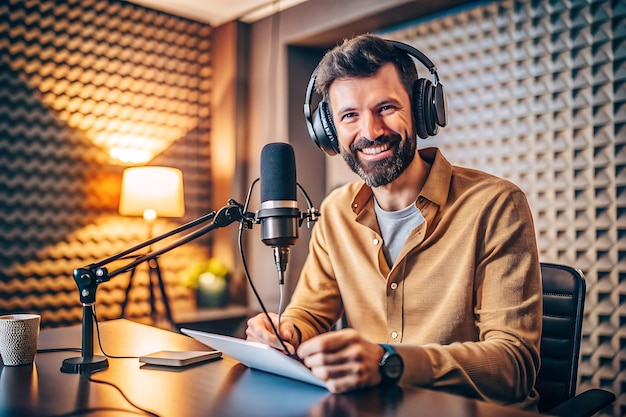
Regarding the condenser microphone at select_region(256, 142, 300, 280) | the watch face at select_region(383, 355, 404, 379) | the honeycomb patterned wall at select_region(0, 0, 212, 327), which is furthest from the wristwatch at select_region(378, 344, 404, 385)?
the honeycomb patterned wall at select_region(0, 0, 212, 327)

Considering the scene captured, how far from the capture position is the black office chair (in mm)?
1303

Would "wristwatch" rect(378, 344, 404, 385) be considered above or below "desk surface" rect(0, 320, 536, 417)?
above

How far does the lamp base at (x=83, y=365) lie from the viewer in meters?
1.09

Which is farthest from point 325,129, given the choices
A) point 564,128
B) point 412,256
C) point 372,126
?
point 564,128

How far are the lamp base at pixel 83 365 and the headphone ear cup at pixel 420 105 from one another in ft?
3.01

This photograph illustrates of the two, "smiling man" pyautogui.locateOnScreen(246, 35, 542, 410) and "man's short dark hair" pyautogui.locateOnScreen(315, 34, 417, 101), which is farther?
"man's short dark hair" pyautogui.locateOnScreen(315, 34, 417, 101)

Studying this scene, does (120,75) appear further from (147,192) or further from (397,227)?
(397,227)

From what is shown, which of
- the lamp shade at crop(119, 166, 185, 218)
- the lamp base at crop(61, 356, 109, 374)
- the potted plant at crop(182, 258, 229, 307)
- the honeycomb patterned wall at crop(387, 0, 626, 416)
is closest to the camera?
the lamp base at crop(61, 356, 109, 374)

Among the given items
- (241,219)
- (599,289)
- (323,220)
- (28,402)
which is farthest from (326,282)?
(599,289)

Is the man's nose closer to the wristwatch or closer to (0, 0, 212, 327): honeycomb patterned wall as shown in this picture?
the wristwatch

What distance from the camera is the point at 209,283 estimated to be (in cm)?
368

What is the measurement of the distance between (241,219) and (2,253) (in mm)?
2511

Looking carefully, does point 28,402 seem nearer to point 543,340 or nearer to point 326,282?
point 326,282

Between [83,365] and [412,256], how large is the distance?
0.77 meters
